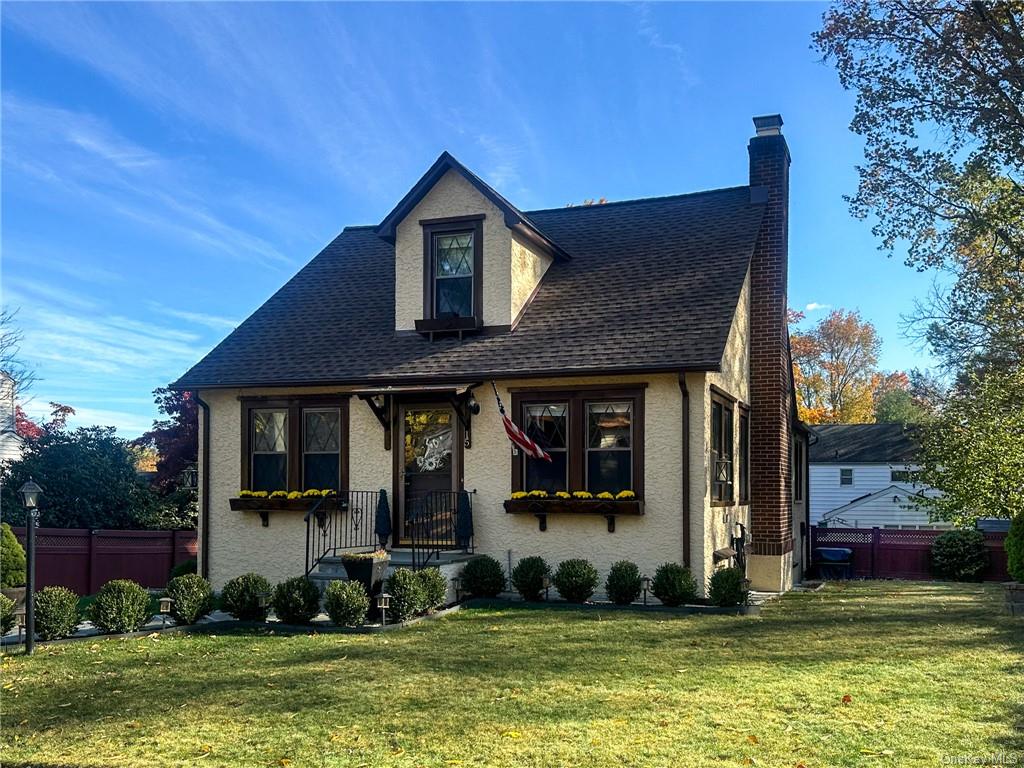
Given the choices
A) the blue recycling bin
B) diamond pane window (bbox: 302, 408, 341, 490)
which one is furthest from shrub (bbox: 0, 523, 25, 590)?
the blue recycling bin

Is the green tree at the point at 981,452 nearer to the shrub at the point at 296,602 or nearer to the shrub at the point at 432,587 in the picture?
the shrub at the point at 432,587

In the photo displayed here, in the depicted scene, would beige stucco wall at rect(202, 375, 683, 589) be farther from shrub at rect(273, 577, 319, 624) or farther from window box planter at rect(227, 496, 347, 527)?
shrub at rect(273, 577, 319, 624)

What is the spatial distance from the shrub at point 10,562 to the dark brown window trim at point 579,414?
726 cm

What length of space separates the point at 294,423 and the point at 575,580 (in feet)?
18.5

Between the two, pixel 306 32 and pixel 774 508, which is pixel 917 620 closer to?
pixel 774 508

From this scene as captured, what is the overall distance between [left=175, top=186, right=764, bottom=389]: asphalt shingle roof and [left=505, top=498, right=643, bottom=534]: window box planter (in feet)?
6.16

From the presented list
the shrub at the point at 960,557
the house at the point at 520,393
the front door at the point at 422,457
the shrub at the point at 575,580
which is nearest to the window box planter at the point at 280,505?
the house at the point at 520,393

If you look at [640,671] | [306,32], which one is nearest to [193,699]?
[640,671]

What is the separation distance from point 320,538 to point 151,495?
7127 mm

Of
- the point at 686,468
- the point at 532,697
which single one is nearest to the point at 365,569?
the point at 686,468

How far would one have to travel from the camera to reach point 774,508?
16.2 m

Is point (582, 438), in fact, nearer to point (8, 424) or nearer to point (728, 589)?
point (728, 589)

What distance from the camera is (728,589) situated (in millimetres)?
11609

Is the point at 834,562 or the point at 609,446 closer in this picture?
the point at 609,446
